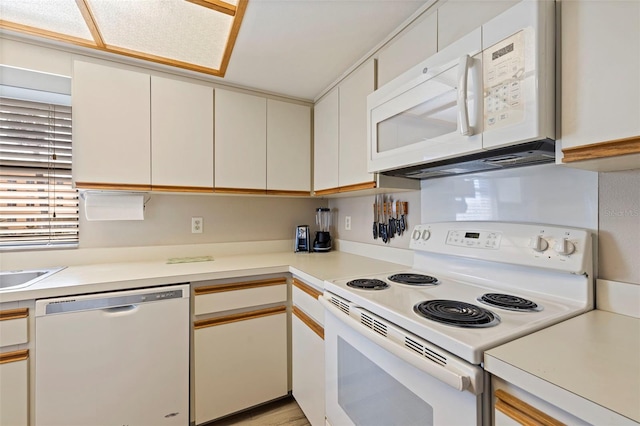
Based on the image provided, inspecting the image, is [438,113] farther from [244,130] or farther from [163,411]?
[163,411]

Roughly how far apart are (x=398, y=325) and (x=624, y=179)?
2.81 ft

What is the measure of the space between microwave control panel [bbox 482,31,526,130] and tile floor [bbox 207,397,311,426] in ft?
6.00

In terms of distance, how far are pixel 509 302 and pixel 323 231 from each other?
159 cm

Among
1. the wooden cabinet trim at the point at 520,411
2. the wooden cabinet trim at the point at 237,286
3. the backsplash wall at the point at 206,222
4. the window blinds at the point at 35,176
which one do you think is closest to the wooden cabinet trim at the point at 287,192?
the backsplash wall at the point at 206,222

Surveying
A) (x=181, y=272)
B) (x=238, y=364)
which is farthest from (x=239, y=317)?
(x=181, y=272)

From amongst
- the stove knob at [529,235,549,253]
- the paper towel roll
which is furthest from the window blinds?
the stove knob at [529,235,549,253]

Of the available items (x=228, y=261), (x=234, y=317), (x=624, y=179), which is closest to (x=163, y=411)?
(x=234, y=317)

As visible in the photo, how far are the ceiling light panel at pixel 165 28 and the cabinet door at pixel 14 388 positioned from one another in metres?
1.61

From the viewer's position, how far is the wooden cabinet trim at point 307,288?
4.71 feet

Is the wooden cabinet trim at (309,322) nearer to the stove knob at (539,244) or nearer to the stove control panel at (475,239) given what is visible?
the stove control panel at (475,239)

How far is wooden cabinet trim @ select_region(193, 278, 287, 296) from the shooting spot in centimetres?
150

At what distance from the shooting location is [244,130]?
1.95 m

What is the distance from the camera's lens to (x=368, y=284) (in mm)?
1205

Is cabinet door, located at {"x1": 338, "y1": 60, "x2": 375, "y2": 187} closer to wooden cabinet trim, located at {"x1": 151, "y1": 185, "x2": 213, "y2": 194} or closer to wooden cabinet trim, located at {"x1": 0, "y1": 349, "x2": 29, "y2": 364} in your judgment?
wooden cabinet trim, located at {"x1": 151, "y1": 185, "x2": 213, "y2": 194}
